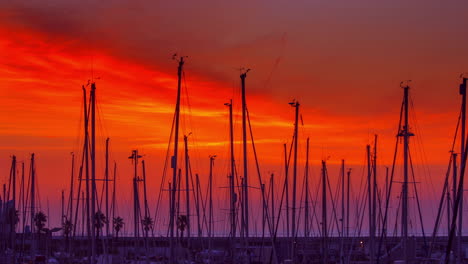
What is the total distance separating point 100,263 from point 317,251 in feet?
86.3

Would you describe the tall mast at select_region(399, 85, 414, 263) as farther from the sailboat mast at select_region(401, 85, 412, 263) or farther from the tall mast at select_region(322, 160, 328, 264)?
the tall mast at select_region(322, 160, 328, 264)

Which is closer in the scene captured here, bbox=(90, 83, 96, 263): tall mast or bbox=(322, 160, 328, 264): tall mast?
bbox=(90, 83, 96, 263): tall mast

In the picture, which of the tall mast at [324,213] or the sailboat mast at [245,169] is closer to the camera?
the sailboat mast at [245,169]

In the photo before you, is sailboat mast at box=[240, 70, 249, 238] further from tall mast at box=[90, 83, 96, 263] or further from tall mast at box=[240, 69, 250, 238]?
tall mast at box=[90, 83, 96, 263]

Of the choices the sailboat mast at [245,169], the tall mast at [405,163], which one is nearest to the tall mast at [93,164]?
the sailboat mast at [245,169]

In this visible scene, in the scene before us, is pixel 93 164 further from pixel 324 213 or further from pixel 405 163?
pixel 324 213

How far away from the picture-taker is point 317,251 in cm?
7788

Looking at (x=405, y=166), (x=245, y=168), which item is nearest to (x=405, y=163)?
(x=405, y=166)

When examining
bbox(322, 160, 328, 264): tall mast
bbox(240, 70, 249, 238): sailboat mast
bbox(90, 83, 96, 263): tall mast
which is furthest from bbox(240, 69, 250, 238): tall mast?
bbox(322, 160, 328, 264): tall mast

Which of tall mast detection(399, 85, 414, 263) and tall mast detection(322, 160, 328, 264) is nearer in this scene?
tall mast detection(399, 85, 414, 263)

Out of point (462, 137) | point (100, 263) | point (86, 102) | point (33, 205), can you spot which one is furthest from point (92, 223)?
point (33, 205)

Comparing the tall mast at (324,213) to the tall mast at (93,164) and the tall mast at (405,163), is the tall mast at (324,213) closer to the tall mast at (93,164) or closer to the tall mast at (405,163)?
the tall mast at (405,163)

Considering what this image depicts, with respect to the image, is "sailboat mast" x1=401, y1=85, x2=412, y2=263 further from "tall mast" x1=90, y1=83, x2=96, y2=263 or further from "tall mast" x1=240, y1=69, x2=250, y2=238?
"tall mast" x1=90, y1=83, x2=96, y2=263

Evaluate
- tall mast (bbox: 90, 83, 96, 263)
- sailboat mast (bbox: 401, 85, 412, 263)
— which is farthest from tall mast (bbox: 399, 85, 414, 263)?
tall mast (bbox: 90, 83, 96, 263)
